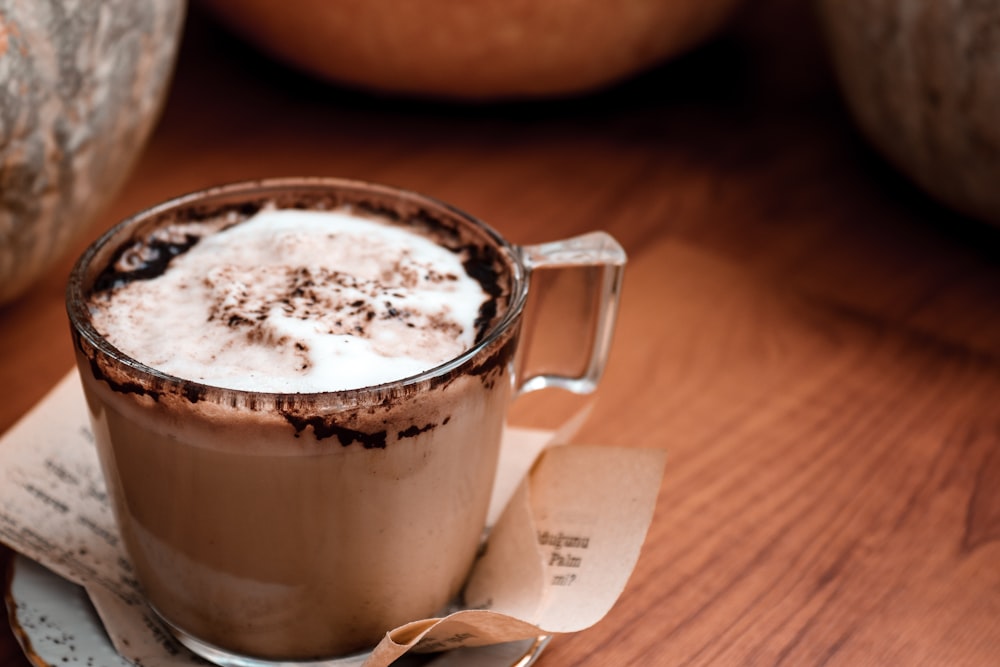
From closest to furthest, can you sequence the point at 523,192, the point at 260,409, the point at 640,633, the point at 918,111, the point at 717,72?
the point at 260,409
the point at 640,633
the point at 918,111
the point at 523,192
the point at 717,72

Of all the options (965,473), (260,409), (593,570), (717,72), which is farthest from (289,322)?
(717,72)

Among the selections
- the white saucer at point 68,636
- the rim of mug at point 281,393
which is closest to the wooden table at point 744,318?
the white saucer at point 68,636

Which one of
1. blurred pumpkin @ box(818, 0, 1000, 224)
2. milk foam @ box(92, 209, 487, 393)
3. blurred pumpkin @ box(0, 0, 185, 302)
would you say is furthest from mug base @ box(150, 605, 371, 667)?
blurred pumpkin @ box(818, 0, 1000, 224)

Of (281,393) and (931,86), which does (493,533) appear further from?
(931,86)

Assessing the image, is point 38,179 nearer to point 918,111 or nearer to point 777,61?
point 918,111

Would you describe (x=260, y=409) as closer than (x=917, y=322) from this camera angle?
Yes

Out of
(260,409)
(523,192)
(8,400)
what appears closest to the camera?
(260,409)

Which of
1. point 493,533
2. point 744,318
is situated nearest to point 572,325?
point 493,533

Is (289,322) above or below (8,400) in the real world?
above
